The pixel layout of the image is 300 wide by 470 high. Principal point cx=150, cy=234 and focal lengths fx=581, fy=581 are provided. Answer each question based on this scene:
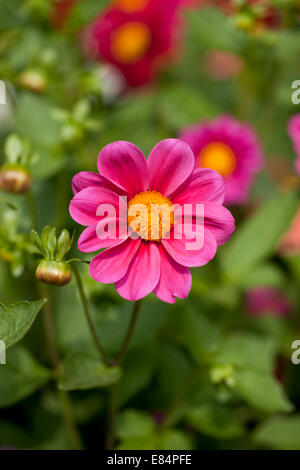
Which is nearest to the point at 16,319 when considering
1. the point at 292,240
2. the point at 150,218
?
the point at 150,218

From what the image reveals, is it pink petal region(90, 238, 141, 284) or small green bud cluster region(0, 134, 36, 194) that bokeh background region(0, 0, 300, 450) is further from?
pink petal region(90, 238, 141, 284)

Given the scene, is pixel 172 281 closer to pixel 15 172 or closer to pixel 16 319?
pixel 16 319

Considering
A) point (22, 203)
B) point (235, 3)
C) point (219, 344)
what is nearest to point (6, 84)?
point (22, 203)

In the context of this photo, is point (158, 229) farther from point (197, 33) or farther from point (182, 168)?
point (197, 33)

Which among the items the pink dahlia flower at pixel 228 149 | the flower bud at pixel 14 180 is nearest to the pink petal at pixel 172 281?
the flower bud at pixel 14 180

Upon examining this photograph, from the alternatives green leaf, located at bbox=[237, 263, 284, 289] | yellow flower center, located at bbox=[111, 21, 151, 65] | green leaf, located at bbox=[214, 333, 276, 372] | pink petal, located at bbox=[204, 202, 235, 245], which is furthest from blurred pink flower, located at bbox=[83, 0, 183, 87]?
pink petal, located at bbox=[204, 202, 235, 245]
